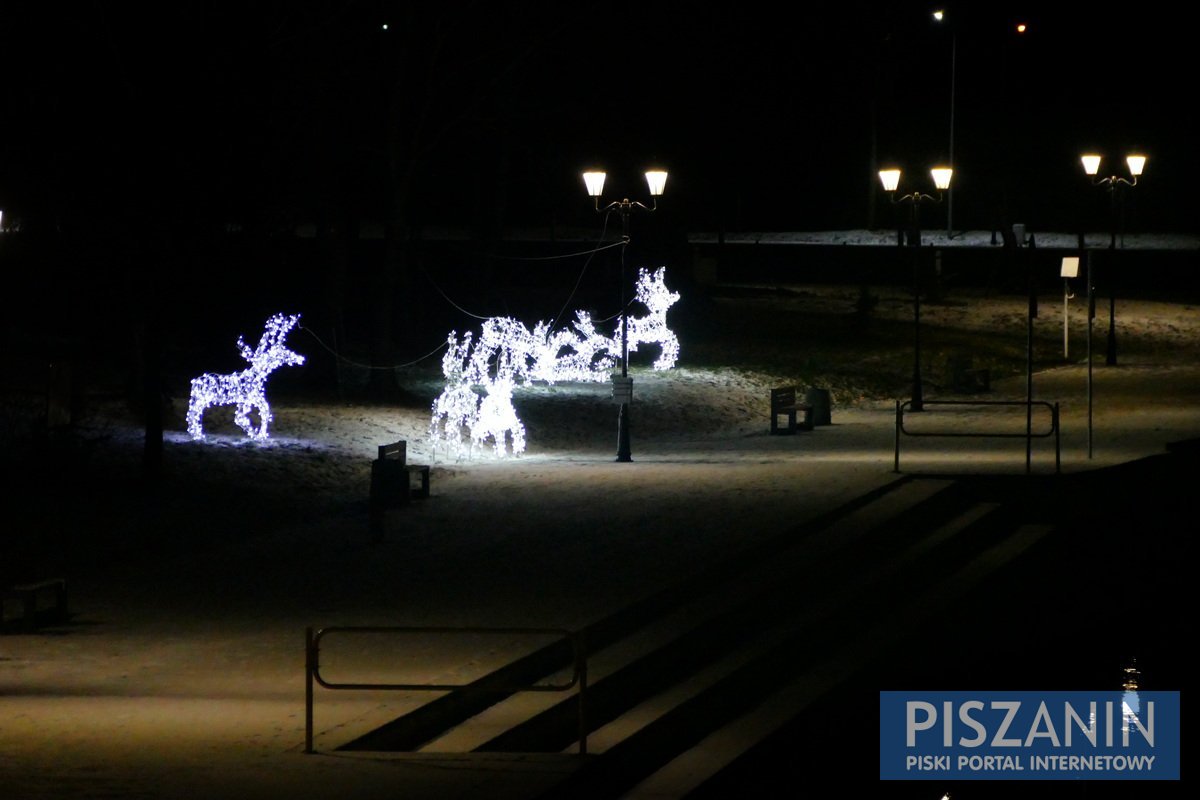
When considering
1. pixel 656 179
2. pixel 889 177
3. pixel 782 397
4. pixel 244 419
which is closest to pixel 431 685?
pixel 244 419

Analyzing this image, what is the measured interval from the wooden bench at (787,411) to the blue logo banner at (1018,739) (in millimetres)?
16185

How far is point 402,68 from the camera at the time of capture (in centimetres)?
2914

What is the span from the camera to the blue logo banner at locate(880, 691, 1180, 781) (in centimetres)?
1060

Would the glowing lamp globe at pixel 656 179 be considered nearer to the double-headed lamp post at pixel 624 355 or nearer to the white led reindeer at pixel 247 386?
the double-headed lamp post at pixel 624 355

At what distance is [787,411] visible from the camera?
2834 cm

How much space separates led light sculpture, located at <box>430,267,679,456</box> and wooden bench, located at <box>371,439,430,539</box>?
3.79m

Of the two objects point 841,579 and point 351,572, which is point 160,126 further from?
point 841,579

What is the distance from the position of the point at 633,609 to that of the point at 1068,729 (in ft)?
12.2

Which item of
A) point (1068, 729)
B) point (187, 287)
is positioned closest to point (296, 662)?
point (1068, 729)

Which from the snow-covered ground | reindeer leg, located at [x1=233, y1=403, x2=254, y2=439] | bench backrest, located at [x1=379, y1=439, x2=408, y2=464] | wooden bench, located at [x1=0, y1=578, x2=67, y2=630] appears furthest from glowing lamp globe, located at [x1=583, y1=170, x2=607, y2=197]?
wooden bench, located at [x1=0, y1=578, x2=67, y2=630]

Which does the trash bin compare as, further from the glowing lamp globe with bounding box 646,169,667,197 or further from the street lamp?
the street lamp

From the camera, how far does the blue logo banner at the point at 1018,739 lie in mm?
10602

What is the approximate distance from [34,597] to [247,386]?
1145cm

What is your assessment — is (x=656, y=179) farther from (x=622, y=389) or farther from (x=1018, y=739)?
(x=1018, y=739)
